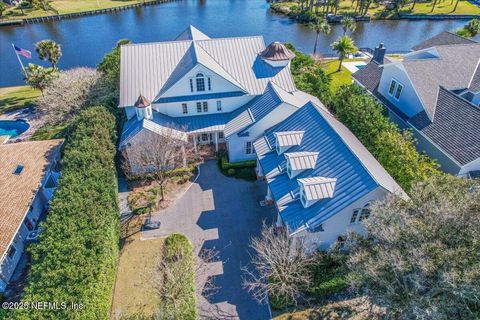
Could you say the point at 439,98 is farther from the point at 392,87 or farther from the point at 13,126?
the point at 13,126

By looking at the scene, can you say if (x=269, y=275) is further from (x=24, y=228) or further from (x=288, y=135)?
(x=24, y=228)

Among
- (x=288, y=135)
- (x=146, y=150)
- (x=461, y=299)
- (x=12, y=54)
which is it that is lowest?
(x=12, y=54)

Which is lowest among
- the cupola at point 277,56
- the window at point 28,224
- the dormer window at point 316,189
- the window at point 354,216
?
the window at point 28,224

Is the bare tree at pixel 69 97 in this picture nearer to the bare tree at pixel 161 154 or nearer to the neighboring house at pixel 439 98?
the bare tree at pixel 161 154

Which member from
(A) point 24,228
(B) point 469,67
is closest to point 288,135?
(A) point 24,228

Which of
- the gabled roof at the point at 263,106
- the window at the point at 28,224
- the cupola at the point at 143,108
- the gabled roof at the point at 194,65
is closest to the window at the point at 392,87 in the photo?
the gabled roof at the point at 263,106

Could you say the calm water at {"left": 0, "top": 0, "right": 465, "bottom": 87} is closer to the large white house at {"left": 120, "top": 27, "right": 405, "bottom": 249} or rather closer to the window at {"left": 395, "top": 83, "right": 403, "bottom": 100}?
the window at {"left": 395, "top": 83, "right": 403, "bottom": 100}

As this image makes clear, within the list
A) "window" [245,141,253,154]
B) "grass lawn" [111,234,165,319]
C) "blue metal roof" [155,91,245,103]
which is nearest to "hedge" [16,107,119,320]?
"grass lawn" [111,234,165,319]

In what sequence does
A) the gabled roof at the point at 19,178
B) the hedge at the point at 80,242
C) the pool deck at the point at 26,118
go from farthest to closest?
the pool deck at the point at 26,118 < the gabled roof at the point at 19,178 < the hedge at the point at 80,242
